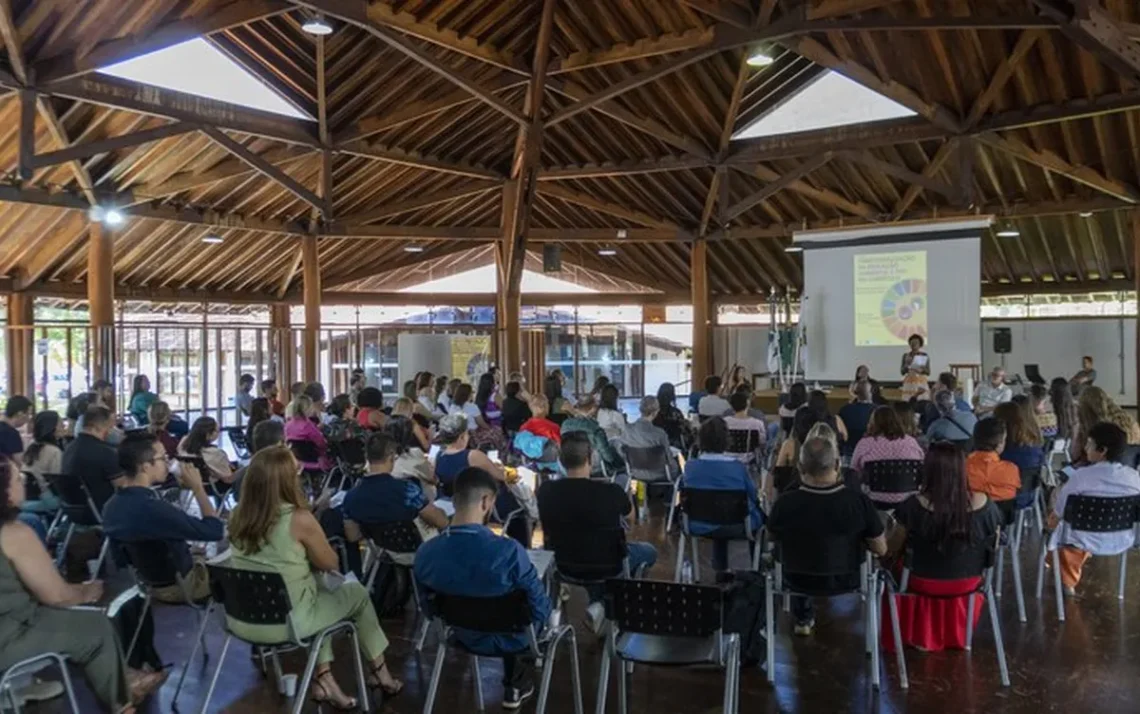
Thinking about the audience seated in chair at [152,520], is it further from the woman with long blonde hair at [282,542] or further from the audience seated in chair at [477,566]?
the audience seated in chair at [477,566]

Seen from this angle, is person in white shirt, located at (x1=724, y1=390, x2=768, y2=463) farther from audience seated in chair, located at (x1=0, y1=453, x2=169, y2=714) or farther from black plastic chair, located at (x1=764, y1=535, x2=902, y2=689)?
audience seated in chair, located at (x1=0, y1=453, x2=169, y2=714)

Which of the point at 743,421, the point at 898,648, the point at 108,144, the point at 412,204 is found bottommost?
the point at 898,648

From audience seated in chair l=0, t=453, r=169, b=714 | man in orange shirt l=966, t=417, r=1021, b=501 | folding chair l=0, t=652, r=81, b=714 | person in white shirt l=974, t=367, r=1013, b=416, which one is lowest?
folding chair l=0, t=652, r=81, b=714

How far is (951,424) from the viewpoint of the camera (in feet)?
22.3

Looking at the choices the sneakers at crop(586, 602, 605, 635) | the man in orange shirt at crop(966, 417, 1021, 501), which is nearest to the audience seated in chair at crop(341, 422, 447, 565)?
the sneakers at crop(586, 602, 605, 635)

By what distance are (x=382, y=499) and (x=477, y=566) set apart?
127cm

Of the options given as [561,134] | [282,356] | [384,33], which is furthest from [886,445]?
[282,356]

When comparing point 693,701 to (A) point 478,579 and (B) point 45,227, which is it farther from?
(B) point 45,227

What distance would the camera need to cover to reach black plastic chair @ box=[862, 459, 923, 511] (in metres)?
5.77

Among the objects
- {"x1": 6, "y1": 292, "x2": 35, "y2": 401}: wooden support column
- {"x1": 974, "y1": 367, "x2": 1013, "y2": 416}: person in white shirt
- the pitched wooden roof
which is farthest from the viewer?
{"x1": 6, "y1": 292, "x2": 35, "y2": 401}: wooden support column

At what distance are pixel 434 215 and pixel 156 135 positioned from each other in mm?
7795

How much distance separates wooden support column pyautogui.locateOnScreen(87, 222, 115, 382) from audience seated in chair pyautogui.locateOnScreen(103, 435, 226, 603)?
834 cm

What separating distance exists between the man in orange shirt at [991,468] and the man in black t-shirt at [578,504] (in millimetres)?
2091

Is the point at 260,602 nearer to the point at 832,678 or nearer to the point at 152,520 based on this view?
the point at 152,520
